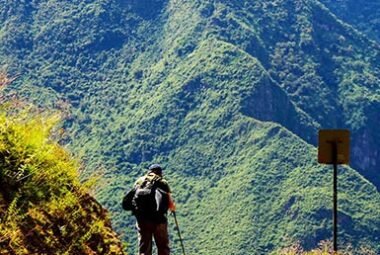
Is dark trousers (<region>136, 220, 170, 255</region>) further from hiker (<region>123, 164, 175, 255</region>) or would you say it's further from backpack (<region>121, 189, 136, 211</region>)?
backpack (<region>121, 189, 136, 211</region>)

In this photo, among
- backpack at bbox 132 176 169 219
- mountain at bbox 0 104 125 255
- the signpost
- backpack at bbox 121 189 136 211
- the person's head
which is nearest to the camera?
mountain at bbox 0 104 125 255

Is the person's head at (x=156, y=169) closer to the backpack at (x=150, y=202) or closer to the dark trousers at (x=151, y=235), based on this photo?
the backpack at (x=150, y=202)

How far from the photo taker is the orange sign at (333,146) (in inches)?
513

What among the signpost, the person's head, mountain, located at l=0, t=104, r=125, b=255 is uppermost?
the signpost

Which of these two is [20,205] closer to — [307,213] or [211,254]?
[211,254]

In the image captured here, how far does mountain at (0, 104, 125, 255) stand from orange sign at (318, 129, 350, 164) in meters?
4.74

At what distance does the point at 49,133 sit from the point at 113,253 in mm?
1848

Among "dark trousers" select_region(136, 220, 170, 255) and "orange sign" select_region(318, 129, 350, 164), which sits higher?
"orange sign" select_region(318, 129, 350, 164)

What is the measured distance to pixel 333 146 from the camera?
13.1 metres

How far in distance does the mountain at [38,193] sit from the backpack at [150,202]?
917 millimetres

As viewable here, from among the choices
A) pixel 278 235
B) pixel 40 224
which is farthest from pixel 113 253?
pixel 278 235

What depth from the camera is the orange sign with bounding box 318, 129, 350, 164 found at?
13039mm

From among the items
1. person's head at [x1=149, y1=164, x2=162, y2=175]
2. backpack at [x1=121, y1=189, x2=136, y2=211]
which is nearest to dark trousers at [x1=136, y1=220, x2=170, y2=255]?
backpack at [x1=121, y1=189, x2=136, y2=211]

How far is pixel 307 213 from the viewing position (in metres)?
200
